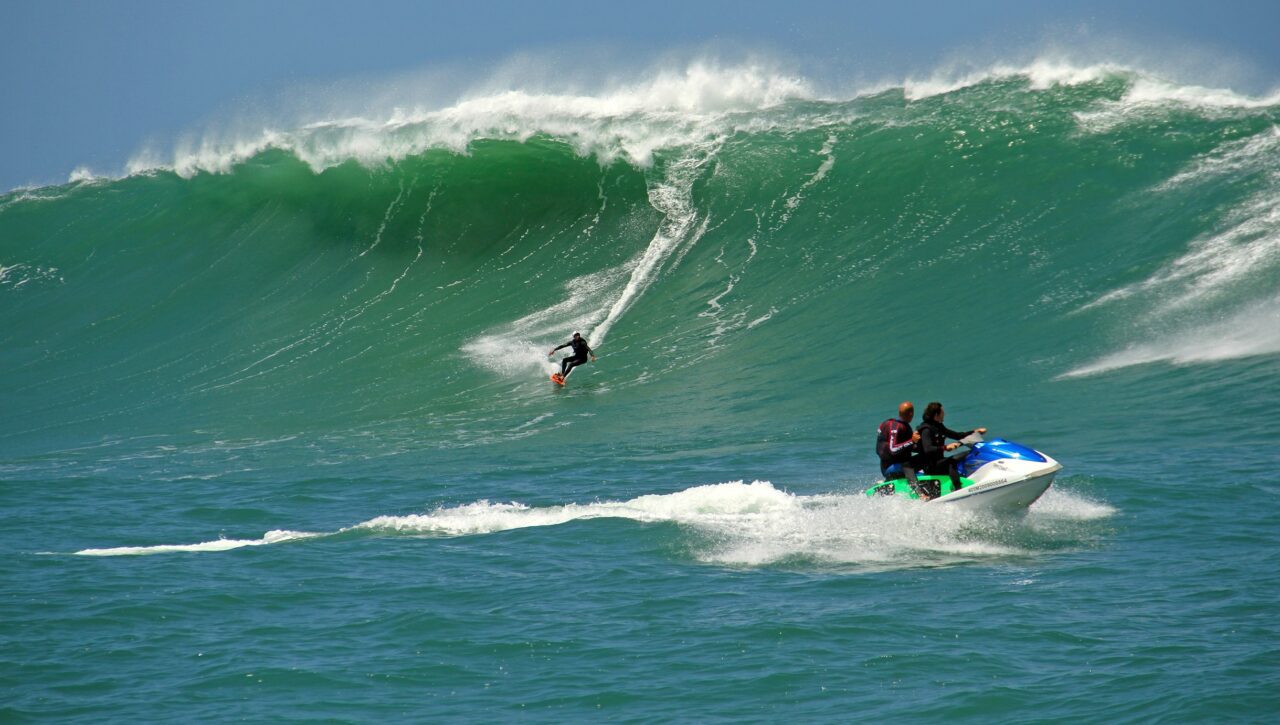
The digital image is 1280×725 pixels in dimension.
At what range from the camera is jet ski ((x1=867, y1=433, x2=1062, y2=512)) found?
11.2 meters

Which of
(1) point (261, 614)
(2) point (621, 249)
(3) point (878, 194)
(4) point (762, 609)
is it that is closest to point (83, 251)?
(2) point (621, 249)

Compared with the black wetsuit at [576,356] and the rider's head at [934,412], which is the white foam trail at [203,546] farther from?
the black wetsuit at [576,356]

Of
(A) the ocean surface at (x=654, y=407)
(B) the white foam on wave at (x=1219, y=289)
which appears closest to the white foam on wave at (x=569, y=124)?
(A) the ocean surface at (x=654, y=407)

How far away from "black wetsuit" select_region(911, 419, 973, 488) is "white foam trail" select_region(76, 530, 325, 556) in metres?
5.58

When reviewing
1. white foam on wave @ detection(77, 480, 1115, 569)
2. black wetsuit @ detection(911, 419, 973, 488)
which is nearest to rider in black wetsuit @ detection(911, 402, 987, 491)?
black wetsuit @ detection(911, 419, 973, 488)

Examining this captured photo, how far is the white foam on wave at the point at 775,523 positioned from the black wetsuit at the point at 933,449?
572 millimetres

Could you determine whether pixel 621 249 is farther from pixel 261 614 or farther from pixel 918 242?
pixel 261 614

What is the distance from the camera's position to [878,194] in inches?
966

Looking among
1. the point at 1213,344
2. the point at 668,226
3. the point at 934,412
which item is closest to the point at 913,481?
the point at 934,412

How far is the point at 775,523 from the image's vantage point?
11.5m

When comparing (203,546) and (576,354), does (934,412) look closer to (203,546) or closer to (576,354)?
(203,546)

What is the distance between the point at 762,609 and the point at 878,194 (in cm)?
1662

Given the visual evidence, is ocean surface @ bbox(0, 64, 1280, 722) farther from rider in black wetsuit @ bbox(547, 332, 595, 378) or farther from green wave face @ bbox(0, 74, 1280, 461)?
rider in black wetsuit @ bbox(547, 332, 595, 378)

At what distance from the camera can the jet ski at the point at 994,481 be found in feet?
36.9
